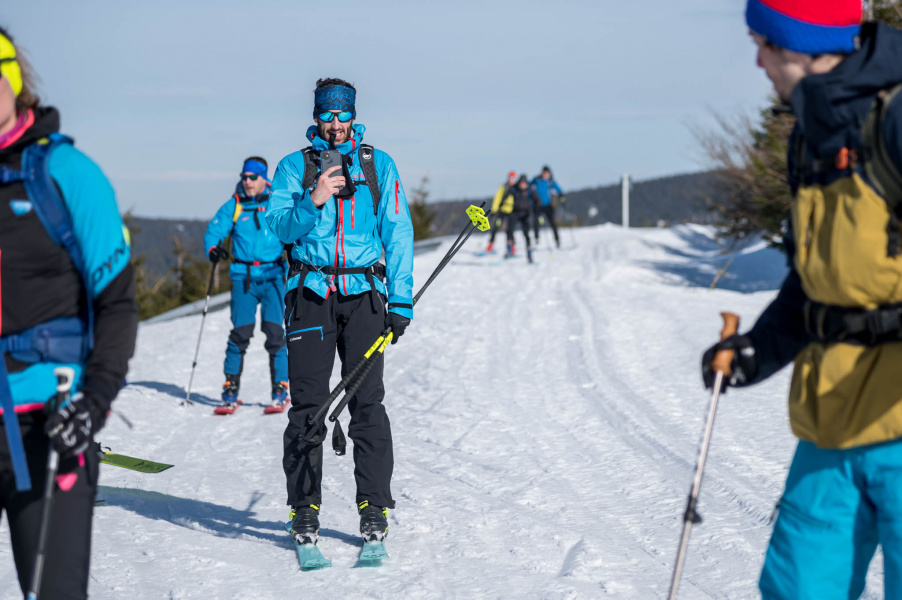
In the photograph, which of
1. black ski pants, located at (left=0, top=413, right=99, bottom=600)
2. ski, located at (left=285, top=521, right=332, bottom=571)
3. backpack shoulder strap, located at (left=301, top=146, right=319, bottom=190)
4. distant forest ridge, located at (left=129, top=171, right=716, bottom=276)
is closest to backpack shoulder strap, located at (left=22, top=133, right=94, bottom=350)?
black ski pants, located at (left=0, top=413, right=99, bottom=600)

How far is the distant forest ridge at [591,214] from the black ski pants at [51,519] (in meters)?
23.1

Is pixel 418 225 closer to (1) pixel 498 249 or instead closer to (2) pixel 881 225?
(1) pixel 498 249

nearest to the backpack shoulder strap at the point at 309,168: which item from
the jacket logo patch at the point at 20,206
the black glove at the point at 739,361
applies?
the jacket logo patch at the point at 20,206

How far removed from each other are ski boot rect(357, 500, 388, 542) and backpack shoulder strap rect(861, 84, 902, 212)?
2.88m

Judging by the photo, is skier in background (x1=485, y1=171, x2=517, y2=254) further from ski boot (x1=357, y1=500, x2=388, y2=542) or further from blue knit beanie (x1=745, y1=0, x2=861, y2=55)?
blue knit beanie (x1=745, y1=0, x2=861, y2=55)

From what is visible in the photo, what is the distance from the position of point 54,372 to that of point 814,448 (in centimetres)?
184

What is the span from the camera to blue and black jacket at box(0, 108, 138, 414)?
2062mm

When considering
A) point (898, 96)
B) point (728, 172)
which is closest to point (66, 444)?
point (898, 96)

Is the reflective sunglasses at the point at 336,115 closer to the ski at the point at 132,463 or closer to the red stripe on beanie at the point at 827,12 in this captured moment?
the red stripe on beanie at the point at 827,12

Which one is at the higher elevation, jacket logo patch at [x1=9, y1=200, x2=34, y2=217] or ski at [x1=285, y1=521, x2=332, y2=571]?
jacket logo patch at [x1=9, y1=200, x2=34, y2=217]

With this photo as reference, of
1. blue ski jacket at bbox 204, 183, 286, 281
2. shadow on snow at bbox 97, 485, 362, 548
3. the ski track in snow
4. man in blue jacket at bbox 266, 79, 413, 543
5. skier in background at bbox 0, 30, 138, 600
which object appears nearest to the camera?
skier in background at bbox 0, 30, 138, 600

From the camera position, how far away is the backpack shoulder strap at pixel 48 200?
2.05 metres

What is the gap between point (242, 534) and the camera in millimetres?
4574

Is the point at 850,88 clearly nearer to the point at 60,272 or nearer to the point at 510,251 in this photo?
the point at 60,272
